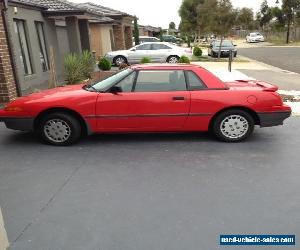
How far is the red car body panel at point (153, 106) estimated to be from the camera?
594 cm

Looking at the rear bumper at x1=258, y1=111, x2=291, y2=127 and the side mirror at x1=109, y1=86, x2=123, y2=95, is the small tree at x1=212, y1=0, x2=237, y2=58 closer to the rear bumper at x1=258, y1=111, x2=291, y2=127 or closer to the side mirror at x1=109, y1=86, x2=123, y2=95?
the rear bumper at x1=258, y1=111, x2=291, y2=127

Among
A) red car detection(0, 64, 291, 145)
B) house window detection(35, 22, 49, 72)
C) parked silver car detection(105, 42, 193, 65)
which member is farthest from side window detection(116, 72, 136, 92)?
parked silver car detection(105, 42, 193, 65)

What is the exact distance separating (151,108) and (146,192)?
202cm

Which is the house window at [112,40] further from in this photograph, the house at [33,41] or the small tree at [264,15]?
the small tree at [264,15]

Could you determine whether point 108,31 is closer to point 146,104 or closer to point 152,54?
point 152,54

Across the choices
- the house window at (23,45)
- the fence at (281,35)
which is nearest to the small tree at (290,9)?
the fence at (281,35)

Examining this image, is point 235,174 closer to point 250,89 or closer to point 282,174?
point 282,174

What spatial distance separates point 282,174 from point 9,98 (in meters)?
7.22

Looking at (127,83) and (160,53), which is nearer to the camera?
(127,83)

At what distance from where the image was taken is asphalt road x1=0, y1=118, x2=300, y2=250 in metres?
3.44

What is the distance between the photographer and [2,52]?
8.96m

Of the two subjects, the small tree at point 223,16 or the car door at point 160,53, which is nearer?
the car door at point 160,53

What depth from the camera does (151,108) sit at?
5977 millimetres

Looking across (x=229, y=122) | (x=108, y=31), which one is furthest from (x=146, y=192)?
(x=108, y=31)
